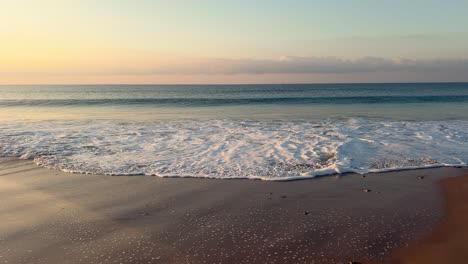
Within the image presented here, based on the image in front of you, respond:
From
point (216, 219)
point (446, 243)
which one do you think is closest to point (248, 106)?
point (216, 219)

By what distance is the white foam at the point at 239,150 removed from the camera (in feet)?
25.8

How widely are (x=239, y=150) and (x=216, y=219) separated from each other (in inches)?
185

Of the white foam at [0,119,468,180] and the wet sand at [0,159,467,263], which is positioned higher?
the white foam at [0,119,468,180]

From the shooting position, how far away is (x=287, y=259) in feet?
12.9

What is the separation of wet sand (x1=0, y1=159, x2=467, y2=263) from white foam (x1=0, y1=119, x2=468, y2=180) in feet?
2.24

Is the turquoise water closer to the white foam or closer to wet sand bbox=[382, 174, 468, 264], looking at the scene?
the white foam

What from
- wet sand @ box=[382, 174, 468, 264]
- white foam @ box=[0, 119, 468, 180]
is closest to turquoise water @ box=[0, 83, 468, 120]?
white foam @ box=[0, 119, 468, 180]

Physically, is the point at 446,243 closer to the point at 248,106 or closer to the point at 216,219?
the point at 216,219

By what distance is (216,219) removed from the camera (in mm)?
5098

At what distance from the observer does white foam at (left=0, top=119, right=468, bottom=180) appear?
A: 785 cm

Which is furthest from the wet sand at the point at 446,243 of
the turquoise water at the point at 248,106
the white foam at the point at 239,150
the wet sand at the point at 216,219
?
the turquoise water at the point at 248,106

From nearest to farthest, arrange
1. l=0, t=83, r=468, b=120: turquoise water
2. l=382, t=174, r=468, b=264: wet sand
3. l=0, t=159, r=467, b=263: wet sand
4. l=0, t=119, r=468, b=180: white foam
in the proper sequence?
l=382, t=174, r=468, b=264: wet sand
l=0, t=159, r=467, b=263: wet sand
l=0, t=119, r=468, b=180: white foam
l=0, t=83, r=468, b=120: turquoise water

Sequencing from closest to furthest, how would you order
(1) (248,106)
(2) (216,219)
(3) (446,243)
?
1. (3) (446,243)
2. (2) (216,219)
3. (1) (248,106)

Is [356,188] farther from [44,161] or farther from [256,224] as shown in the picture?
[44,161]
